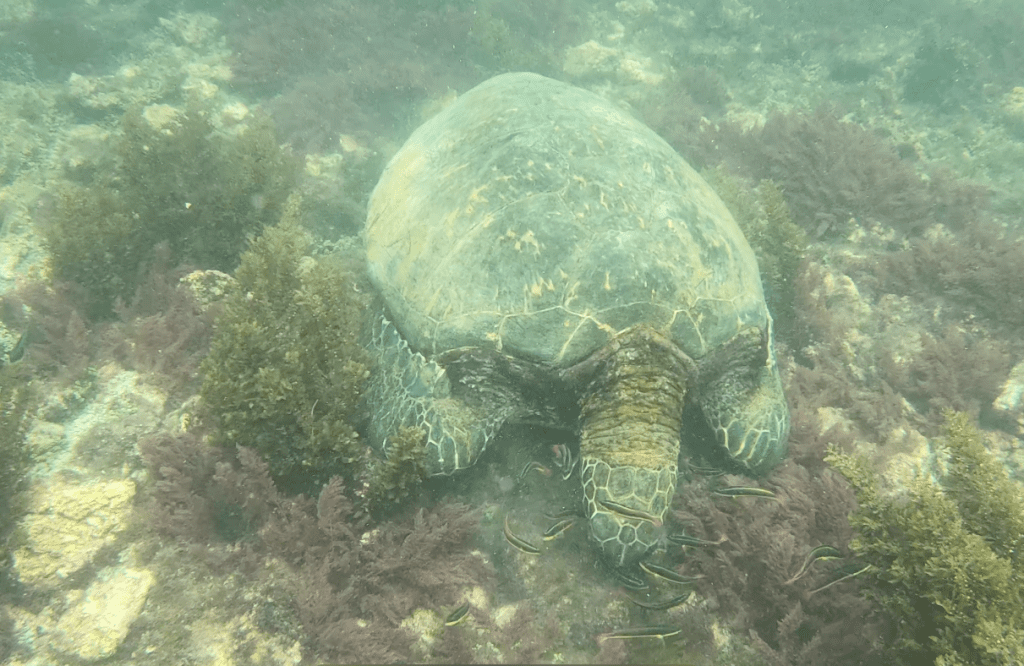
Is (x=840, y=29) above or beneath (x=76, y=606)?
above

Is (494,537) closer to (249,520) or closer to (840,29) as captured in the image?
(249,520)

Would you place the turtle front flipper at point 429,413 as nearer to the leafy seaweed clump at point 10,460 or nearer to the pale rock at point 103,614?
the pale rock at point 103,614

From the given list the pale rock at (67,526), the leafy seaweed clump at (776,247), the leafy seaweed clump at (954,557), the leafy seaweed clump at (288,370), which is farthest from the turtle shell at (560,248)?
the pale rock at (67,526)

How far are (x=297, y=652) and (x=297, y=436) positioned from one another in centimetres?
112

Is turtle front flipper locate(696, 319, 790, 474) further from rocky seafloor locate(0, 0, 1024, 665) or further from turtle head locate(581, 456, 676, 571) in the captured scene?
turtle head locate(581, 456, 676, 571)

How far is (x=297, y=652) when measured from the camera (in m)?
2.38

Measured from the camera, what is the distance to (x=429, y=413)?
10.7 feet

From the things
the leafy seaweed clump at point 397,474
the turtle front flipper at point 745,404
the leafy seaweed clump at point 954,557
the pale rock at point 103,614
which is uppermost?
the leafy seaweed clump at point 954,557

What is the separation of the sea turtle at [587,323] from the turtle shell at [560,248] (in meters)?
0.01

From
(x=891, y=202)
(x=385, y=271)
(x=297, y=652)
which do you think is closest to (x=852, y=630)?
(x=297, y=652)

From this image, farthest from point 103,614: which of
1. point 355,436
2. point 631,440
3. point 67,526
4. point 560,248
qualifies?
point 560,248

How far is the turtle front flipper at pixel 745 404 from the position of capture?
3.26 meters

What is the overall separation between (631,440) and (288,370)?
2.14m

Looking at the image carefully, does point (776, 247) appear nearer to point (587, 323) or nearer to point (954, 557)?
point (587, 323)
